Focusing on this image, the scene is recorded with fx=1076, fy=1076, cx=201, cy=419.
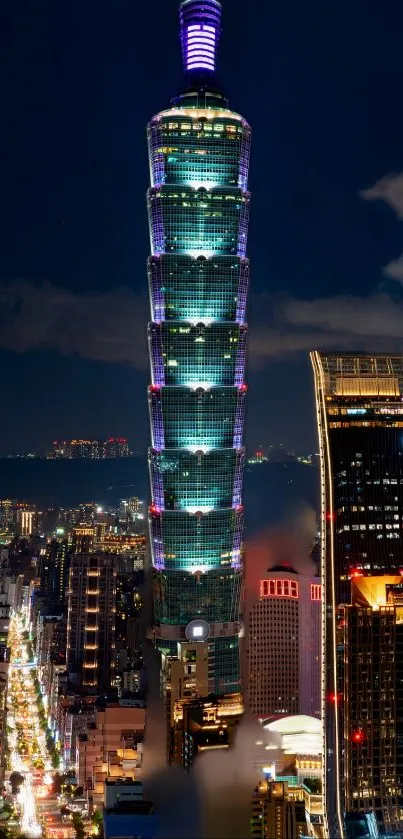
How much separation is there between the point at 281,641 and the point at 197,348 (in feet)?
12.8

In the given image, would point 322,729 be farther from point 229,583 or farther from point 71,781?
point 229,583

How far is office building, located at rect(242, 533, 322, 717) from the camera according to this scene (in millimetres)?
12719

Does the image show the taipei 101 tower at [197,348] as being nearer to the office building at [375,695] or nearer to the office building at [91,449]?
the office building at [91,449]

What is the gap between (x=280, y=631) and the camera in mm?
13672

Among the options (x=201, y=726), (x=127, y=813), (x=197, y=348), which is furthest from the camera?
(x=197, y=348)

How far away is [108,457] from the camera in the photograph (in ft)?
54.9

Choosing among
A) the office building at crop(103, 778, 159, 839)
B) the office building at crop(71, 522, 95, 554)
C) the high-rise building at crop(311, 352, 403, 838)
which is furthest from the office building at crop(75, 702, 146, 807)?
the office building at crop(71, 522, 95, 554)

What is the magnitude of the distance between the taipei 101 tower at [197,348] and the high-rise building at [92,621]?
1618mm

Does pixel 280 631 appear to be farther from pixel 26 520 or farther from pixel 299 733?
pixel 26 520

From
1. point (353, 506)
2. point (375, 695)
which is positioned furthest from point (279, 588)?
point (375, 695)

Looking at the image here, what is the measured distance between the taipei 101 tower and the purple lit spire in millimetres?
161

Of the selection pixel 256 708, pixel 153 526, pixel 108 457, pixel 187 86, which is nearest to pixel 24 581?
pixel 108 457

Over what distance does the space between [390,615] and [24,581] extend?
42.9 ft

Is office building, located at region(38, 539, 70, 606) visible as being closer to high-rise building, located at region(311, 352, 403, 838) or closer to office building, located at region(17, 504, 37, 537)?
office building, located at region(17, 504, 37, 537)
